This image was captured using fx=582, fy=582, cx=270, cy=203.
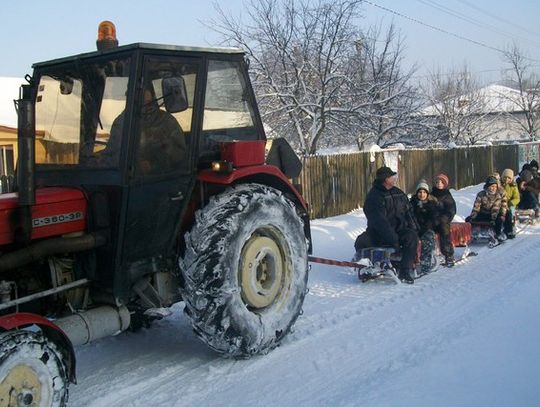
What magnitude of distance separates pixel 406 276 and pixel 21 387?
513 cm

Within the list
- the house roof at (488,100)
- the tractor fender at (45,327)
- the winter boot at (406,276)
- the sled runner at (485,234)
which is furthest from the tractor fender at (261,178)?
the house roof at (488,100)

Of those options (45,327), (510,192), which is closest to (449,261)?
(510,192)

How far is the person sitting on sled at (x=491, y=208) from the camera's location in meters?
9.88

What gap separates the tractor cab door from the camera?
393cm

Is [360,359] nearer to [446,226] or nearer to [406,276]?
[406,276]

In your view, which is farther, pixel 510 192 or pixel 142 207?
pixel 510 192

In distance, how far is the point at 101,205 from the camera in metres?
3.96

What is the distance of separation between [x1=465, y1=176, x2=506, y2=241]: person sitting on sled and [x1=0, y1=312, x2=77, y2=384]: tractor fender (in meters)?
8.11

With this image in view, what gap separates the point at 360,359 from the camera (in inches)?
177

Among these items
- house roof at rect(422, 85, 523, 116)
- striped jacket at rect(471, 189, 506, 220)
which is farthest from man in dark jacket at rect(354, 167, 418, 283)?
house roof at rect(422, 85, 523, 116)

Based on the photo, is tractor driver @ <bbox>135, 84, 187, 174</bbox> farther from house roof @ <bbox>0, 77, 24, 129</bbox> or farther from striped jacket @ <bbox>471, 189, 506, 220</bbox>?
house roof @ <bbox>0, 77, 24, 129</bbox>

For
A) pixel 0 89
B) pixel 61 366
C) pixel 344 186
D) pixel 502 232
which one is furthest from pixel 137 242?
pixel 0 89

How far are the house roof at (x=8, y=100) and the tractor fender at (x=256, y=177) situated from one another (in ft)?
41.1

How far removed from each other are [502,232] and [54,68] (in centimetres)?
802
